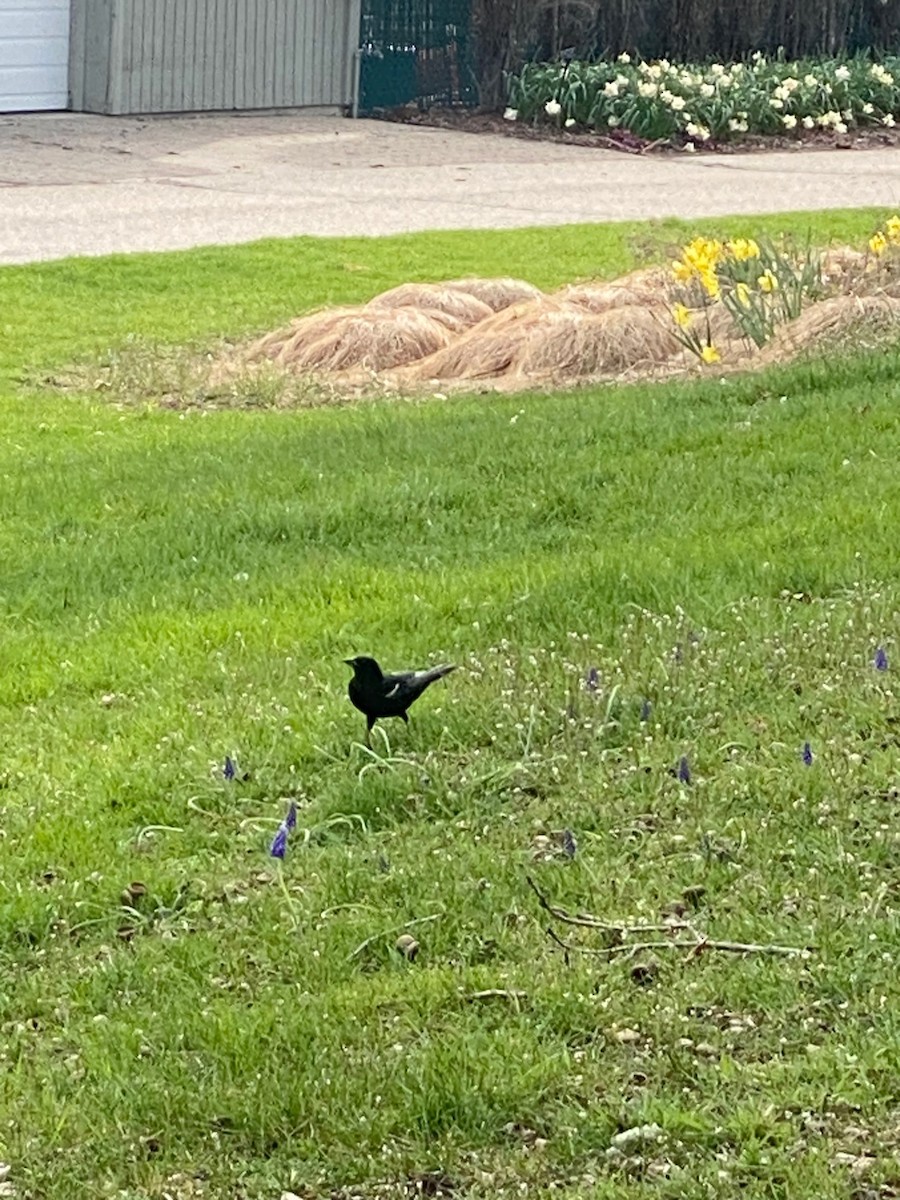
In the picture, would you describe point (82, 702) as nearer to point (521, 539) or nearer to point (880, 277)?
point (521, 539)

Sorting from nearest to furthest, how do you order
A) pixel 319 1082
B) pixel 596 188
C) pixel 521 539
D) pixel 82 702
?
pixel 319 1082 → pixel 82 702 → pixel 521 539 → pixel 596 188

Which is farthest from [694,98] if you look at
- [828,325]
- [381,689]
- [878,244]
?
[381,689]

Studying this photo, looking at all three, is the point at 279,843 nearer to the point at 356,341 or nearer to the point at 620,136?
the point at 356,341

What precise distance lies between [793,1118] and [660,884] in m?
0.89

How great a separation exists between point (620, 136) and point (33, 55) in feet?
20.2

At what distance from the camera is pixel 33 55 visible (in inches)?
881

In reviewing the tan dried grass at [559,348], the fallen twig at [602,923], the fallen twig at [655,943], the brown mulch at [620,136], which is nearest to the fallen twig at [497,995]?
the fallen twig at [655,943]

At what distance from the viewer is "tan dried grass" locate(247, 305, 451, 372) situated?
11.0 metres

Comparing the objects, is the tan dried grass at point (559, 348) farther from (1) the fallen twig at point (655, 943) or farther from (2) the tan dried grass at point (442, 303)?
(1) the fallen twig at point (655, 943)

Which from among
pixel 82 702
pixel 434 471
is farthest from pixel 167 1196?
pixel 434 471

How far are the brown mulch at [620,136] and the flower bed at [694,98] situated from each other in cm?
11

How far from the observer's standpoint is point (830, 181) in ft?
65.5

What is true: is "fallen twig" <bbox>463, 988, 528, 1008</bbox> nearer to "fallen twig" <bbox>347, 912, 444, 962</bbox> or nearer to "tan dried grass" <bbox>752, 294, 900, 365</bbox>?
"fallen twig" <bbox>347, 912, 444, 962</bbox>

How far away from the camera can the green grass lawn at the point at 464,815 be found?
132 inches
